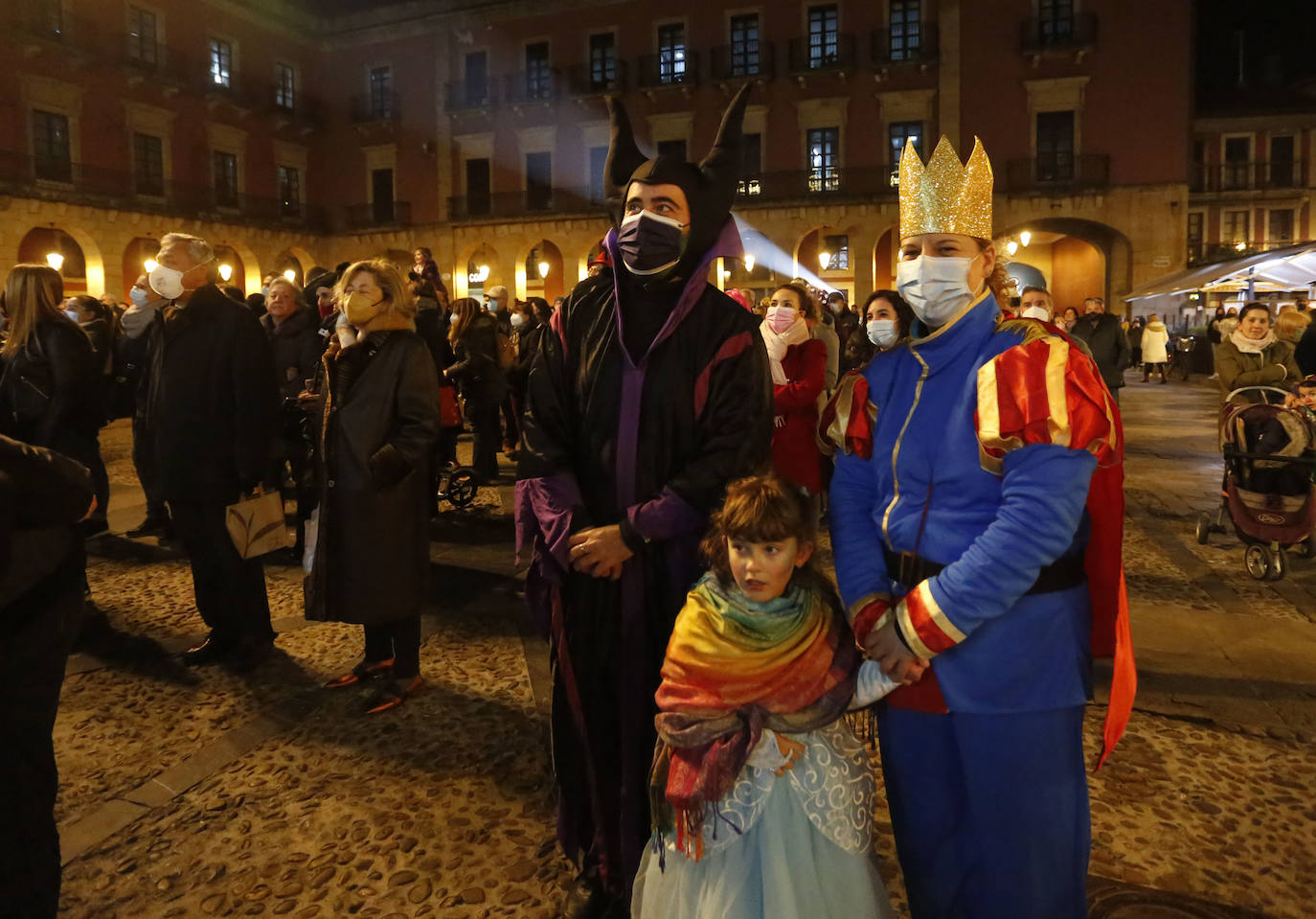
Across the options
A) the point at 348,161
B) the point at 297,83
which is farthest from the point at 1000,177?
the point at 297,83

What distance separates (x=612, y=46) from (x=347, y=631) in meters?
27.7

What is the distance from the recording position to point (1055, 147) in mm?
25172

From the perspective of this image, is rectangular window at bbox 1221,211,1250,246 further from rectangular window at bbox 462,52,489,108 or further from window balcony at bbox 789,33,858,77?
rectangular window at bbox 462,52,489,108

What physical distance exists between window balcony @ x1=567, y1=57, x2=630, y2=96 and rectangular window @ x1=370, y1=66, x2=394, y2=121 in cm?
692

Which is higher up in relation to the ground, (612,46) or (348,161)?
(612,46)

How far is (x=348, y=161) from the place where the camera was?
1251 inches

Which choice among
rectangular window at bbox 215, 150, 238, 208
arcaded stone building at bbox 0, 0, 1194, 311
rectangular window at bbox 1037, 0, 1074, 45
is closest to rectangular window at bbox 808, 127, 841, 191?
arcaded stone building at bbox 0, 0, 1194, 311

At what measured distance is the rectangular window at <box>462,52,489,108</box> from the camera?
29969 mm

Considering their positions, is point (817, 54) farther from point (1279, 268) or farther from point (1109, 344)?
point (1109, 344)

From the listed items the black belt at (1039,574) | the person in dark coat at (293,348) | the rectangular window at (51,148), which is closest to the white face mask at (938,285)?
the black belt at (1039,574)

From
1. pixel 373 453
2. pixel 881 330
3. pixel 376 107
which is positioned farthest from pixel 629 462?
pixel 376 107

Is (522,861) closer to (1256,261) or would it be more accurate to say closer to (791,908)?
(791,908)

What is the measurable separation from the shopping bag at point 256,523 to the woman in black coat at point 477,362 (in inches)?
153

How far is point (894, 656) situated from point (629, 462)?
0.86 meters
